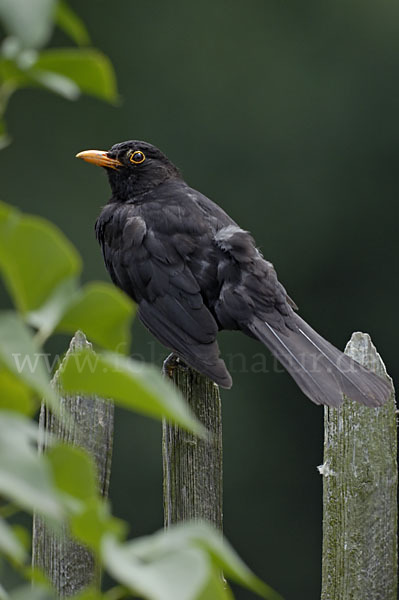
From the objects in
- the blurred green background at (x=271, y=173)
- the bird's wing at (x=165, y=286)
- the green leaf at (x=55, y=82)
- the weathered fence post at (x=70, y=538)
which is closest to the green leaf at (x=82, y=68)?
the green leaf at (x=55, y=82)

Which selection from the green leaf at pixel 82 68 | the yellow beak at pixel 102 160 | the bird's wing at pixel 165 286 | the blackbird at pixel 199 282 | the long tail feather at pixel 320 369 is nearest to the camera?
the green leaf at pixel 82 68

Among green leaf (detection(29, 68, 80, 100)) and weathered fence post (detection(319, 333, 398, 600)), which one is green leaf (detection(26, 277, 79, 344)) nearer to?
green leaf (detection(29, 68, 80, 100))

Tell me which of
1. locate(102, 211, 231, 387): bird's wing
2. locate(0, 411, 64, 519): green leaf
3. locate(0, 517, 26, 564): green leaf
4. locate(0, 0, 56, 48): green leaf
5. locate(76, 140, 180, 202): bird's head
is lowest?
locate(0, 517, 26, 564): green leaf

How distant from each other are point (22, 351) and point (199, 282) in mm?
2976

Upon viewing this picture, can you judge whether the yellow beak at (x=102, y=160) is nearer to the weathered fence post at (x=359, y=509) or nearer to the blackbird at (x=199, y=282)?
the blackbird at (x=199, y=282)

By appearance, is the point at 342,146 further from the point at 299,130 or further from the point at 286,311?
the point at 286,311

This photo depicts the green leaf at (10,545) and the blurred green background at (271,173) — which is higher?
the blurred green background at (271,173)

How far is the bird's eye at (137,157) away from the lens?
4227 millimetres

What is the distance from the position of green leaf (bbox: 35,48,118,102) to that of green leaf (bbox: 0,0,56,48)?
0.21 feet

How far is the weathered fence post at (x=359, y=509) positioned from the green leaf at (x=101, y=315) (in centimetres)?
169

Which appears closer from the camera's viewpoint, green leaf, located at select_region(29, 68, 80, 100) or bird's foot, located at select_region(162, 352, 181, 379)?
green leaf, located at select_region(29, 68, 80, 100)

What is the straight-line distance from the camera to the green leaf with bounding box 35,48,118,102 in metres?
0.64

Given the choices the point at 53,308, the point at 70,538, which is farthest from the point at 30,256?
the point at 70,538

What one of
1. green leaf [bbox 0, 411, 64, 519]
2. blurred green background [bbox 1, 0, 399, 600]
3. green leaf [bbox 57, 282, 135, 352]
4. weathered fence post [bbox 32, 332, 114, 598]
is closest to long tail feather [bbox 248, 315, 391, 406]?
weathered fence post [bbox 32, 332, 114, 598]
